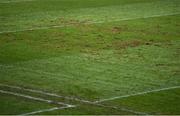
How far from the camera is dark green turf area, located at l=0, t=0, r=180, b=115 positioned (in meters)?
13.1

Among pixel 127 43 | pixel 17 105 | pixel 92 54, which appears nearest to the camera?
pixel 17 105

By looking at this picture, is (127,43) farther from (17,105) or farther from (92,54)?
(17,105)

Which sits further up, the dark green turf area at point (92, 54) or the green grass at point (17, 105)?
the dark green turf area at point (92, 54)

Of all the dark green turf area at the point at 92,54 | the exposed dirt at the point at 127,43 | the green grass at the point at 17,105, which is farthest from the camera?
the exposed dirt at the point at 127,43

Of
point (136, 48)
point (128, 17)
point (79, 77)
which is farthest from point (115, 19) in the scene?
point (79, 77)

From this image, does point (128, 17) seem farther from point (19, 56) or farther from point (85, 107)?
point (85, 107)

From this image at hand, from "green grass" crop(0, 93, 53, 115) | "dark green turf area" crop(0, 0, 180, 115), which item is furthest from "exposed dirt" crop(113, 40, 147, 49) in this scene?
"green grass" crop(0, 93, 53, 115)

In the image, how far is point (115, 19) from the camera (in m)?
22.9

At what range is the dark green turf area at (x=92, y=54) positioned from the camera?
13.1 m

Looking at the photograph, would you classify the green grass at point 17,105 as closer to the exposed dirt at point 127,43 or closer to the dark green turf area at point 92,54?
the dark green turf area at point 92,54

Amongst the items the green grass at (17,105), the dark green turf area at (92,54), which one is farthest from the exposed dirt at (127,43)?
the green grass at (17,105)

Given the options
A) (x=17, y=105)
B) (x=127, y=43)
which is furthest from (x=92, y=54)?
(x=17, y=105)

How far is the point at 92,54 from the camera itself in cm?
1728

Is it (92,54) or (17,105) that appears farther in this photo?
(92,54)
